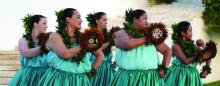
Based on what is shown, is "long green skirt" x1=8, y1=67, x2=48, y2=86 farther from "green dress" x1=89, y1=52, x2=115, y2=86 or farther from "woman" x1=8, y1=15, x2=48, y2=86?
"green dress" x1=89, y1=52, x2=115, y2=86

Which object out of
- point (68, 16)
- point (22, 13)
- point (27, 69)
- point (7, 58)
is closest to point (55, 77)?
point (68, 16)

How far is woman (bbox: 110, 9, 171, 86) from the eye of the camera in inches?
295

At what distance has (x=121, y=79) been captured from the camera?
7.80 m

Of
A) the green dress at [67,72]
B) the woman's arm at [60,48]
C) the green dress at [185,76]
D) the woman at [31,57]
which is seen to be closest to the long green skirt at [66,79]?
the green dress at [67,72]

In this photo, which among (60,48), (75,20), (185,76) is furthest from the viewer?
(185,76)

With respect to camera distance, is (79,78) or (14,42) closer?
(79,78)

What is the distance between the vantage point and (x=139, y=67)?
25.0 feet

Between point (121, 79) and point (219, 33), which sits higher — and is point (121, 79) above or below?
above

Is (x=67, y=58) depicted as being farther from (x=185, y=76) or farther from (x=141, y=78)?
(x=185, y=76)

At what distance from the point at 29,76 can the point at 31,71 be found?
0.07 meters

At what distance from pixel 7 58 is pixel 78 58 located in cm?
497

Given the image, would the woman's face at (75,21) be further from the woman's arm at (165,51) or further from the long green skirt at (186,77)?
the long green skirt at (186,77)

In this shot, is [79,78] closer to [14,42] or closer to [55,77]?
[55,77]

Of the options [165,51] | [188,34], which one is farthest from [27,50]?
[188,34]
